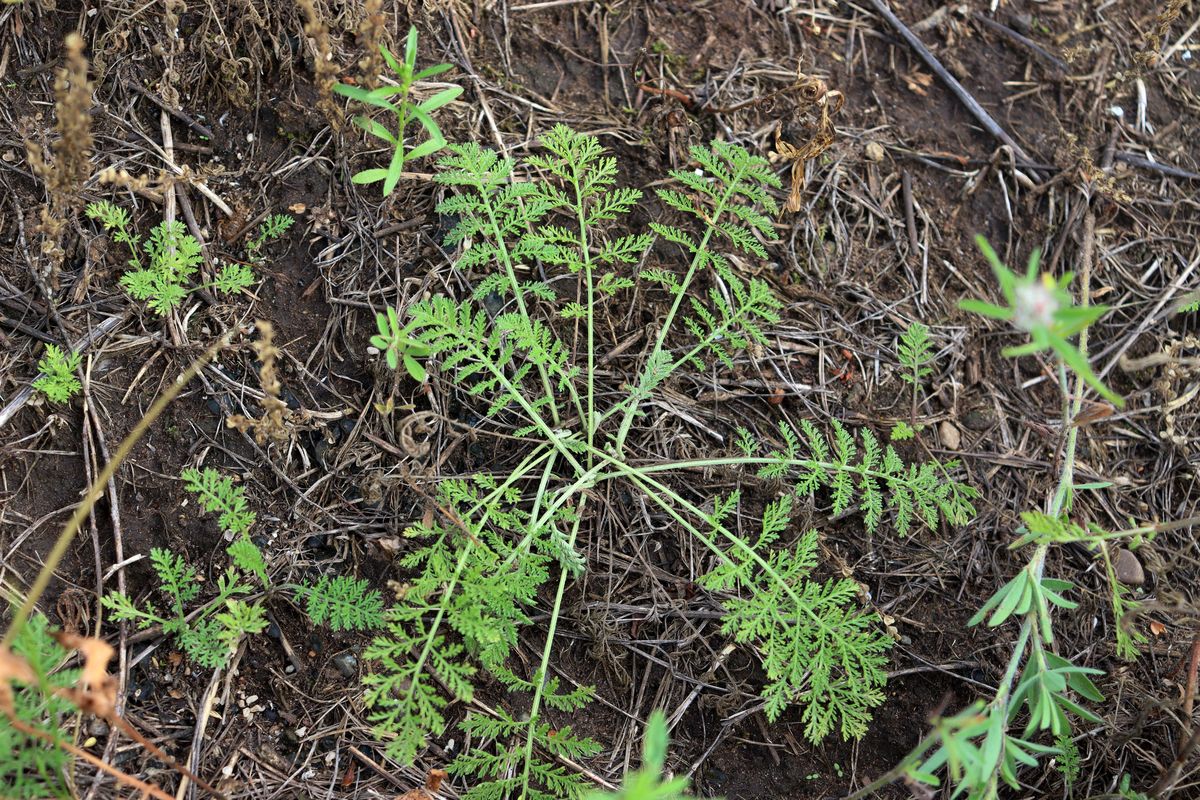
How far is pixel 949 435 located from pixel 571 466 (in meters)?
→ 1.29

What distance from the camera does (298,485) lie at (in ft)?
8.44

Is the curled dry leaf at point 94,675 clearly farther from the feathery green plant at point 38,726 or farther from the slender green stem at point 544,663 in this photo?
the slender green stem at point 544,663

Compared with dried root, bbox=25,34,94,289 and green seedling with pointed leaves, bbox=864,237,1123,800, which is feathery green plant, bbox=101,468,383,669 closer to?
dried root, bbox=25,34,94,289

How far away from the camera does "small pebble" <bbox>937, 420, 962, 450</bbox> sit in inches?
120

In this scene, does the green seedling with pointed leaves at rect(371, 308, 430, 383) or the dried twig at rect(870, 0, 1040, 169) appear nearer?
the green seedling with pointed leaves at rect(371, 308, 430, 383)

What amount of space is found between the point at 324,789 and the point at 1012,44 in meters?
3.64

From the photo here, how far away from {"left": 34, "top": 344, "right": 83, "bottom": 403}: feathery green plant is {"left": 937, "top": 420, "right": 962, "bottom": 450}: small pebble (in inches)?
103

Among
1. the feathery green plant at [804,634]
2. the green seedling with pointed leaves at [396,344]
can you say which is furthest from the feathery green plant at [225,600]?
the feathery green plant at [804,634]

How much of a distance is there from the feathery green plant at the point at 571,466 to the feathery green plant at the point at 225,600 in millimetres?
131

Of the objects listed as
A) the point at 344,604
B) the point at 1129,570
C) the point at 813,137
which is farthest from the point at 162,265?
the point at 1129,570

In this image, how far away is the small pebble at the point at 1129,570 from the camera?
3002 millimetres

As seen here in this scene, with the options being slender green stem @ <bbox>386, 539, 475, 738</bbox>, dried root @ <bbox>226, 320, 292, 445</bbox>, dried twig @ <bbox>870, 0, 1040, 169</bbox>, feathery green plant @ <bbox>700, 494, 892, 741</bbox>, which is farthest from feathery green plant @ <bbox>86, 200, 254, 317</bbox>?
dried twig @ <bbox>870, 0, 1040, 169</bbox>

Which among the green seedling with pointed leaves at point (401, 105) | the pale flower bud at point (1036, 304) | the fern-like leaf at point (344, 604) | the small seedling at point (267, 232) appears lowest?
the fern-like leaf at point (344, 604)

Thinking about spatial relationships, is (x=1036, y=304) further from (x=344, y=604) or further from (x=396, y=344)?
(x=344, y=604)
